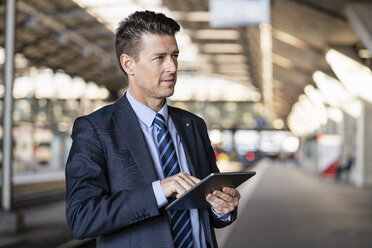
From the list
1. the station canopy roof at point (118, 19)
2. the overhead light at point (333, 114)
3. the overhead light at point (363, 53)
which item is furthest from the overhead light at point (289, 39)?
the overhead light at point (333, 114)

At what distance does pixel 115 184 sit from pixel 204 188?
35 cm

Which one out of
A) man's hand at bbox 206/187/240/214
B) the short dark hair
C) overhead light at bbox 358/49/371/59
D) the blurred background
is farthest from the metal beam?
overhead light at bbox 358/49/371/59

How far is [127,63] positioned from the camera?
7.73 ft

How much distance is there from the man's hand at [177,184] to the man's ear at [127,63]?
543 millimetres

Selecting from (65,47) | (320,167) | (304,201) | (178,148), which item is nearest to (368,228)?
(304,201)

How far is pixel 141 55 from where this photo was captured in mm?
2287

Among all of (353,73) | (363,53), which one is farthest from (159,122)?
(353,73)

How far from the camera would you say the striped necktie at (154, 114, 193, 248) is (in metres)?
2.24

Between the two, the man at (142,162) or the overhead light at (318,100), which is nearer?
the man at (142,162)

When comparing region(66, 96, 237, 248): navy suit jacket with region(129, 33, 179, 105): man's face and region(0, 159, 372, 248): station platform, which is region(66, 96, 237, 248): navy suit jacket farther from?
region(0, 159, 372, 248): station platform

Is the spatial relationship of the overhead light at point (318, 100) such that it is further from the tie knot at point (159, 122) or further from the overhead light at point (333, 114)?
the tie knot at point (159, 122)

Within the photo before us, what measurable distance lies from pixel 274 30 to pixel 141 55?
24693 millimetres

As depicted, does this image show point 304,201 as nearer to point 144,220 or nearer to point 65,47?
point 65,47

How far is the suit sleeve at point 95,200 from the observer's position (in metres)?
2.02
